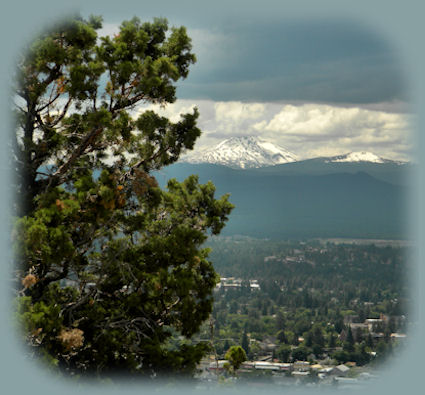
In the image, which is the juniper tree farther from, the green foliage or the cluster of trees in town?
the cluster of trees in town

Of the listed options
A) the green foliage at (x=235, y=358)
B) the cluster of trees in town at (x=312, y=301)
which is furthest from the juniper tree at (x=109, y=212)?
the cluster of trees in town at (x=312, y=301)

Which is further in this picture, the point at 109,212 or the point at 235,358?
the point at 235,358

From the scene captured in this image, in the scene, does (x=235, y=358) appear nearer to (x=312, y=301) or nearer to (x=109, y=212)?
(x=109, y=212)

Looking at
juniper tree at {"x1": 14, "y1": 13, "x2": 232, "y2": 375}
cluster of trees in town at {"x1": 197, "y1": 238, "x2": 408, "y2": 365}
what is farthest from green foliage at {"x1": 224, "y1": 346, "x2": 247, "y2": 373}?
cluster of trees in town at {"x1": 197, "y1": 238, "x2": 408, "y2": 365}

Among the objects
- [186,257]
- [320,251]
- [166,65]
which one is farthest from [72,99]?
[320,251]

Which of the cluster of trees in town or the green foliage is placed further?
the cluster of trees in town

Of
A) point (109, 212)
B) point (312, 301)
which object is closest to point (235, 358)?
point (109, 212)

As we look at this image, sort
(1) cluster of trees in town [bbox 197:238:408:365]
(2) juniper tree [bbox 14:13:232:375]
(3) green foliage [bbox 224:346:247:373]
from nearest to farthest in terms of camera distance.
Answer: (2) juniper tree [bbox 14:13:232:375], (3) green foliage [bbox 224:346:247:373], (1) cluster of trees in town [bbox 197:238:408:365]

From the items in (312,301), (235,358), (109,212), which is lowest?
(312,301)
